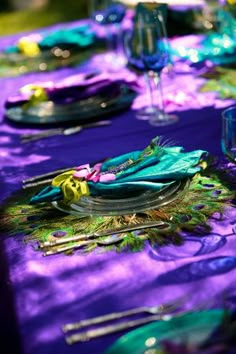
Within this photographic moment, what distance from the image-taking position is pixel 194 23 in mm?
2150

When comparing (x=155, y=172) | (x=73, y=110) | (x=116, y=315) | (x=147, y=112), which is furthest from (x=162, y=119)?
(x=116, y=315)

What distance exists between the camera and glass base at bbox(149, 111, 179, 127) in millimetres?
1377

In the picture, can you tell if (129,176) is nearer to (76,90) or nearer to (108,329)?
(108,329)

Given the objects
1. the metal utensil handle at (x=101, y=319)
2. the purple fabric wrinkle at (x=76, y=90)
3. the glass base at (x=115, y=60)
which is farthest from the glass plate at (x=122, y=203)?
the glass base at (x=115, y=60)

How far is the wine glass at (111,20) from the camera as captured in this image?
1921mm

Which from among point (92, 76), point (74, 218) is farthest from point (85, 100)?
point (74, 218)

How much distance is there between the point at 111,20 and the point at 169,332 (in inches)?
56.2

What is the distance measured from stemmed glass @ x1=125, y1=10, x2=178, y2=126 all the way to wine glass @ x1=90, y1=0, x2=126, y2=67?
0.46 metres

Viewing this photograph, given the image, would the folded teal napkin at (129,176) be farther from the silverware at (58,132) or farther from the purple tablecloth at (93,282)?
the silverware at (58,132)

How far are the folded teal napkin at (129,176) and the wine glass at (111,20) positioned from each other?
97 cm

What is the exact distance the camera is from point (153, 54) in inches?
54.6

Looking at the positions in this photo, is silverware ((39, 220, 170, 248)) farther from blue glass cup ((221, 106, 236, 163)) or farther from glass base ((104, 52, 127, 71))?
glass base ((104, 52, 127, 71))

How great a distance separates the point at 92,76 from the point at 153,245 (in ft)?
2.94

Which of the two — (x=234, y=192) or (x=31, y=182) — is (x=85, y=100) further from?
(x=234, y=192)
